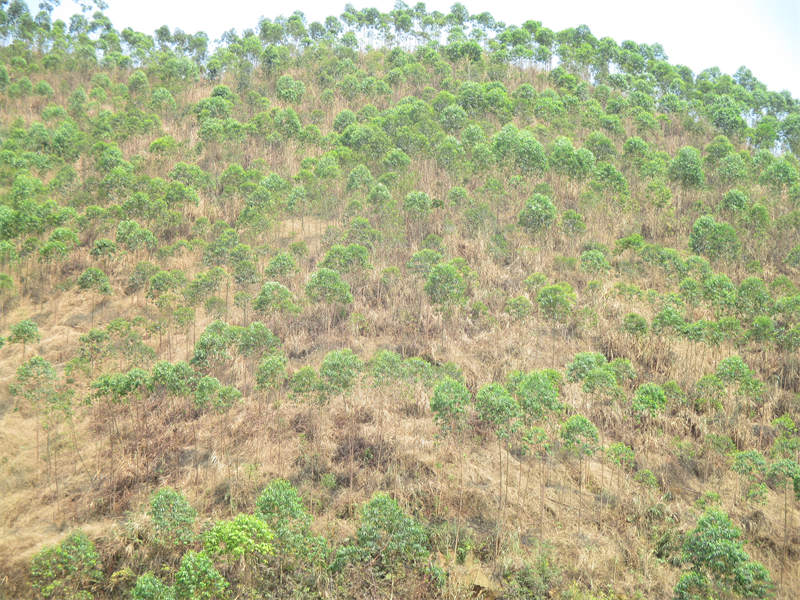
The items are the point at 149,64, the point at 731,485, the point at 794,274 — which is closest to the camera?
the point at 731,485

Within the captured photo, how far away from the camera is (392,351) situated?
13555mm

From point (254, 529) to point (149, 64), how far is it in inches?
1038

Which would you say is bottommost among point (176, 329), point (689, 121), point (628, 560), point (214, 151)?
point (628, 560)

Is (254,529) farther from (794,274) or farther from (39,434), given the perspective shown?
(794,274)

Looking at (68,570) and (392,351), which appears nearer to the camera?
(68,570)

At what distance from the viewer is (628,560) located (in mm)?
9266

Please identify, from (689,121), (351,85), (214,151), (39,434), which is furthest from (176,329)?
(689,121)

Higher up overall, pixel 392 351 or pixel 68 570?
pixel 392 351

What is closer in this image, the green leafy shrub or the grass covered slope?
the green leafy shrub

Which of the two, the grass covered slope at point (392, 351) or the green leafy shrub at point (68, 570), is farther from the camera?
the grass covered slope at point (392, 351)

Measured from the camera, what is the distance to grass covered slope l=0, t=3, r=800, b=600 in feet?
29.5

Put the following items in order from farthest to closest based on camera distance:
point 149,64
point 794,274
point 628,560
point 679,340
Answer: point 149,64
point 794,274
point 679,340
point 628,560

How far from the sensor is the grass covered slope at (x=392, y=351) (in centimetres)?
898

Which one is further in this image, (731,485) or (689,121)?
(689,121)
